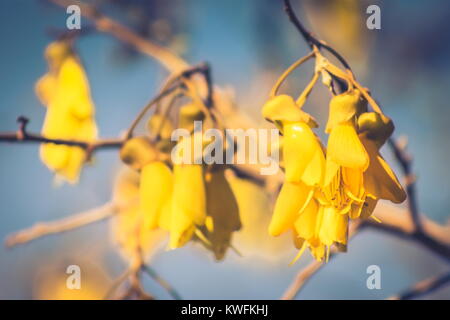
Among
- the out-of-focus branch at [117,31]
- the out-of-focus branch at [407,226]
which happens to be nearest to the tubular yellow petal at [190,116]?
the out-of-focus branch at [407,226]

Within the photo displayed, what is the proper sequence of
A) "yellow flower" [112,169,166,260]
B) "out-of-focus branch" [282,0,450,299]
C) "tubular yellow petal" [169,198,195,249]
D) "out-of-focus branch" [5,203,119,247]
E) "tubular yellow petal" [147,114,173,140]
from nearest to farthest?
"tubular yellow petal" [169,198,195,249] → "tubular yellow petal" [147,114,173,140] → "out-of-focus branch" [282,0,450,299] → "out-of-focus branch" [5,203,119,247] → "yellow flower" [112,169,166,260]

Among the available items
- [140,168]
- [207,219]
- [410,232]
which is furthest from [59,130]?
[410,232]

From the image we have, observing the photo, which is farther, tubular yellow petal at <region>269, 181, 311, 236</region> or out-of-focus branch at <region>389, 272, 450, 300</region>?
out-of-focus branch at <region>389, 272, 450, 300</region>

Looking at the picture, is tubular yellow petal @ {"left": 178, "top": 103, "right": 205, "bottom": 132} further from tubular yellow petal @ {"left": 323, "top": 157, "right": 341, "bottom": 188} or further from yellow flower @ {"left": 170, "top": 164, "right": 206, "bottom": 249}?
tubular yellow petal @ {"left": 323, "top": 157, "right": 341, "bottom": 188}

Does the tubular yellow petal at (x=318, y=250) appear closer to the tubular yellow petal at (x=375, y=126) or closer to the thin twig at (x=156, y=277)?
the tubular yellow petal at (x=375, y=126)

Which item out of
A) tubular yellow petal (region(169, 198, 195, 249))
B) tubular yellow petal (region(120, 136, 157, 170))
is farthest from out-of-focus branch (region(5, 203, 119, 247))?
tubular yellow petal (region(169, 198, 195, 249))

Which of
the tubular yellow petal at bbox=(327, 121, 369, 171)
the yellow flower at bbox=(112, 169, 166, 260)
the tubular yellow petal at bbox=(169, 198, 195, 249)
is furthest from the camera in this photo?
the yellow flower at bbox=(112, 169, 166, 260)

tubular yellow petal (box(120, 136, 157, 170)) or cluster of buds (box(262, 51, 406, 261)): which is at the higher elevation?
tubular yellow petal (box(120, 136, 157, 170))

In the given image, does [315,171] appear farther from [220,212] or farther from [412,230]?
[412,230]

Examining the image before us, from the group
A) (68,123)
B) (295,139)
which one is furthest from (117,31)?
(295,139)
